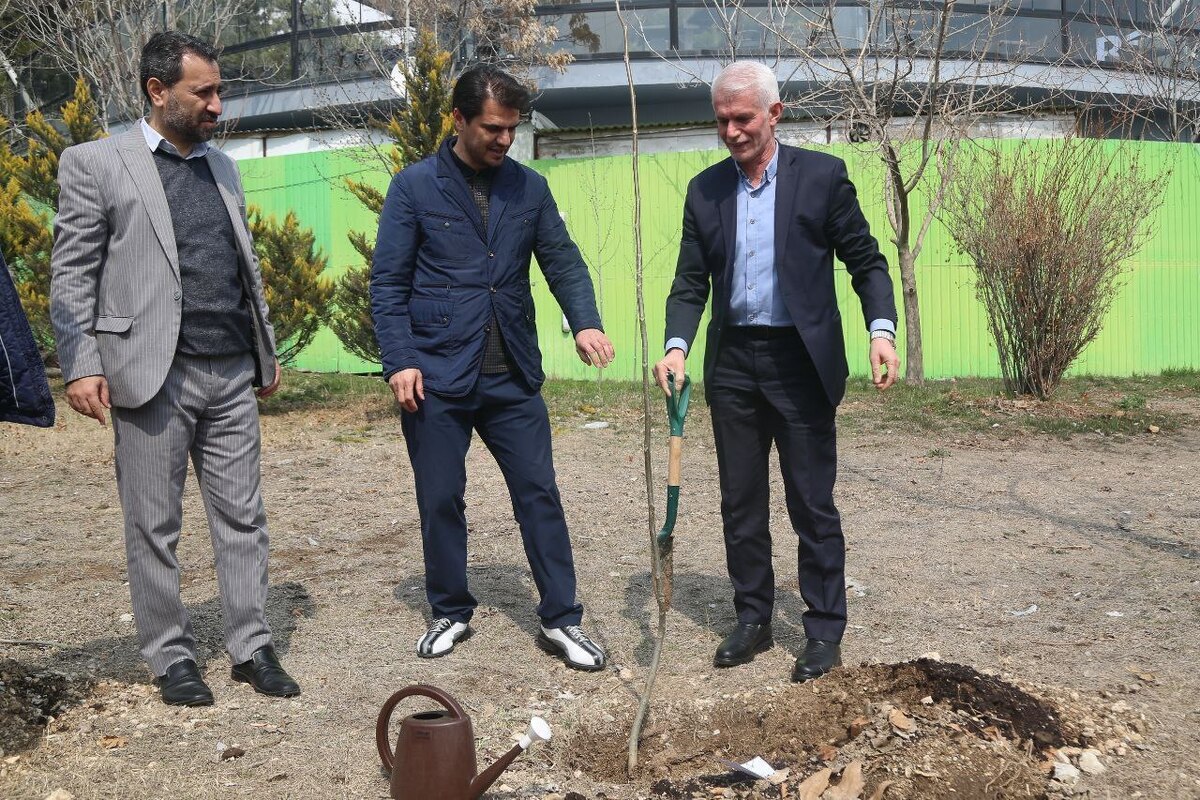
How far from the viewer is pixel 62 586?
545cm

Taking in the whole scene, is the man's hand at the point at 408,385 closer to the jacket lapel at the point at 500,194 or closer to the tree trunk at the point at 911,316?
the jacket lapel at the point at 500,194

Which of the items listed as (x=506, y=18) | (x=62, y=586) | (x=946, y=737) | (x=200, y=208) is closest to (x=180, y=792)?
(x=200, y=208)

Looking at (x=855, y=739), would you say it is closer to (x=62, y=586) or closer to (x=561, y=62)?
(x=62, y=586)

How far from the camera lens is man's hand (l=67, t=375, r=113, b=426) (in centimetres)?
367

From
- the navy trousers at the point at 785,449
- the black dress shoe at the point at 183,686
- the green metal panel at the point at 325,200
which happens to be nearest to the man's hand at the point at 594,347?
the navy trousers at the point at 785,449

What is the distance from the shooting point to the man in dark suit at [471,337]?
4156mm

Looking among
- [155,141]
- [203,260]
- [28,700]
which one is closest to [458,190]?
[203,260]

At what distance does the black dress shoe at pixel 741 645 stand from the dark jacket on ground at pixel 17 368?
7.66ft

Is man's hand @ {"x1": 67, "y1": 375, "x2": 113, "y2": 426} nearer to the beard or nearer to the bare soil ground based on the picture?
the beard

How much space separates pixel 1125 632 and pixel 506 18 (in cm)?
1321

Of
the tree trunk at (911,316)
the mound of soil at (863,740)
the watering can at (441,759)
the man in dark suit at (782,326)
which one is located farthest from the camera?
the tree trunk at (911,316)

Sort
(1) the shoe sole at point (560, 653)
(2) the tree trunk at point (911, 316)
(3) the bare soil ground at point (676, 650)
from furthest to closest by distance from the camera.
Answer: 1. (2) the tree trunk at point (911, 316)
2. (1) the shoe sole at point (560, 653)
3. (3) the bare soil ground at point (676, 650)

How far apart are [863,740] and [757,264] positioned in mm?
1595

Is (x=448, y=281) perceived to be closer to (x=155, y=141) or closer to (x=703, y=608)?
(x=155, y=141)
